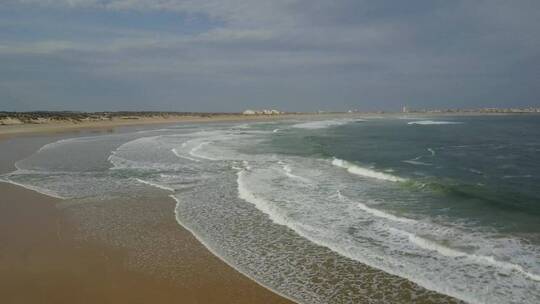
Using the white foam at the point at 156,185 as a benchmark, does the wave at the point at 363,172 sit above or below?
below

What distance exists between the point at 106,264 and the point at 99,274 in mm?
552

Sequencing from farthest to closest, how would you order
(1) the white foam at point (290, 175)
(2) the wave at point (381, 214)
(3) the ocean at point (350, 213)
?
(1) the white foam at point (290, 175) → (2) the wave at point (381, 214) → (3) the ocean at point (350, 213)

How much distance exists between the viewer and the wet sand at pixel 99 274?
740cm

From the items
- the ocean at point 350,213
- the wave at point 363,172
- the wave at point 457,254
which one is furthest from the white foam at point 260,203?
Result: the wave at point 363,172

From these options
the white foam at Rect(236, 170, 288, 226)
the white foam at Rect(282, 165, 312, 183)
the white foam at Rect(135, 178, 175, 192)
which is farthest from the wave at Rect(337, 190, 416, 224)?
the white foam at Rect(135, 178, 175, 192)

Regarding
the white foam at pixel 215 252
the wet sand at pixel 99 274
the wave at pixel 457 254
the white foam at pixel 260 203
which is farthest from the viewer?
the white foam at pixel 260 203

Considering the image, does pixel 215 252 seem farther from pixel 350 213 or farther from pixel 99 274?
pixel 350 213

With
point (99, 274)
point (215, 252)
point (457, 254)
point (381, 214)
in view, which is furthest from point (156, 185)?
point (457, 254)

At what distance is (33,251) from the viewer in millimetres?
9539

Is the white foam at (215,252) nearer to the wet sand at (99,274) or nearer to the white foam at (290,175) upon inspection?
the wet sand at (99,274)

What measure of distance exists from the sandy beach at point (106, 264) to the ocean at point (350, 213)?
20.1 inches

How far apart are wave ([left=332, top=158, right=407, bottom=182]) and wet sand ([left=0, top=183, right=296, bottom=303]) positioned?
943 cm

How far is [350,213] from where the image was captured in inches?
500

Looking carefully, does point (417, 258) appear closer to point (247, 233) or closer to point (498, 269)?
point (498, 269)
